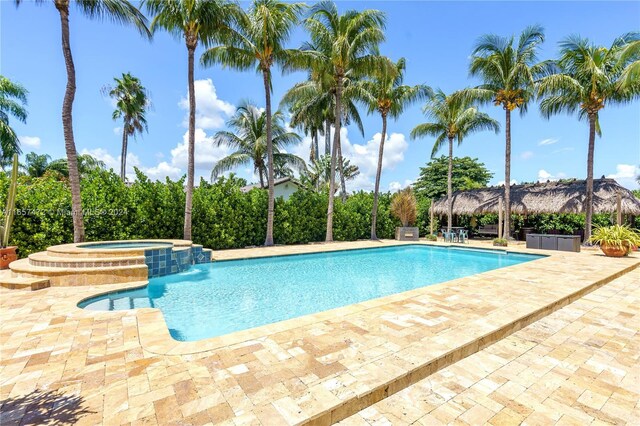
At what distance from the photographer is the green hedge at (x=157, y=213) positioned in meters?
9.01

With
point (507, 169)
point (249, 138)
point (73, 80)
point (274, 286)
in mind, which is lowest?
point (274, 286)

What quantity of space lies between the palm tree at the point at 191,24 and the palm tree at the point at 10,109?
39.8ft

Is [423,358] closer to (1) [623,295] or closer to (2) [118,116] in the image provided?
(1) [623,295]

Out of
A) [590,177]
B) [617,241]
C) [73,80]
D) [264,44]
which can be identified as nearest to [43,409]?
[73,80]

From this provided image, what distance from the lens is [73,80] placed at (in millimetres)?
8844

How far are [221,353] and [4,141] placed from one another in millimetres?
22829

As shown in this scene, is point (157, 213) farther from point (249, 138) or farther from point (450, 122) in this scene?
point (450, 122)

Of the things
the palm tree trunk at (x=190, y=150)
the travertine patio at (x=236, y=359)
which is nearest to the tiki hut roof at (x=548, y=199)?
the travertine patio at (x=236, y=359)

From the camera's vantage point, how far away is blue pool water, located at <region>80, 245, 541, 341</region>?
17.6 ft

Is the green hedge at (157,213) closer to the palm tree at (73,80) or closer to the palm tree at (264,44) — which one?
the palm tree at (73,80)

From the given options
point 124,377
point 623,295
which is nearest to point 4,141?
point 124,377

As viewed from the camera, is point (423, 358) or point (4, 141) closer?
point (423, 358)

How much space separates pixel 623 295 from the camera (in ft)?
19.5

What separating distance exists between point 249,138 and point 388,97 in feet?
34.8
